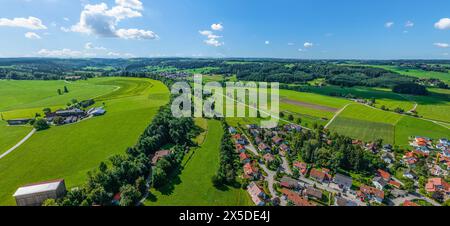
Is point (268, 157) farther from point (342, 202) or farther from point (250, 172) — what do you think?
point (342, 202)

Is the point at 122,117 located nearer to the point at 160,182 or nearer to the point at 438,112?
the point at 160,182

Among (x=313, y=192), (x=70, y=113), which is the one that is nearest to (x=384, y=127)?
(x=313, y=192)

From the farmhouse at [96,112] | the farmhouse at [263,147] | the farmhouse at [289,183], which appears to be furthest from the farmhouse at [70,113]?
the farmhouse at [289,183]

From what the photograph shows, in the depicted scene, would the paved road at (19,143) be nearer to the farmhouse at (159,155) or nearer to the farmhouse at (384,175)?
the farmhouse at (159,155)

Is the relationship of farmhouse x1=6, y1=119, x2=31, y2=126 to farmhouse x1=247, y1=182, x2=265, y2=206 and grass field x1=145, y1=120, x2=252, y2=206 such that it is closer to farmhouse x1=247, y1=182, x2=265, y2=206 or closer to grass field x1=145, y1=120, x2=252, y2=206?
grass field x1=145, y1=120, x2=252, y2=206

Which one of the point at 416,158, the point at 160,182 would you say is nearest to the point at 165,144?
the point at 160,182
